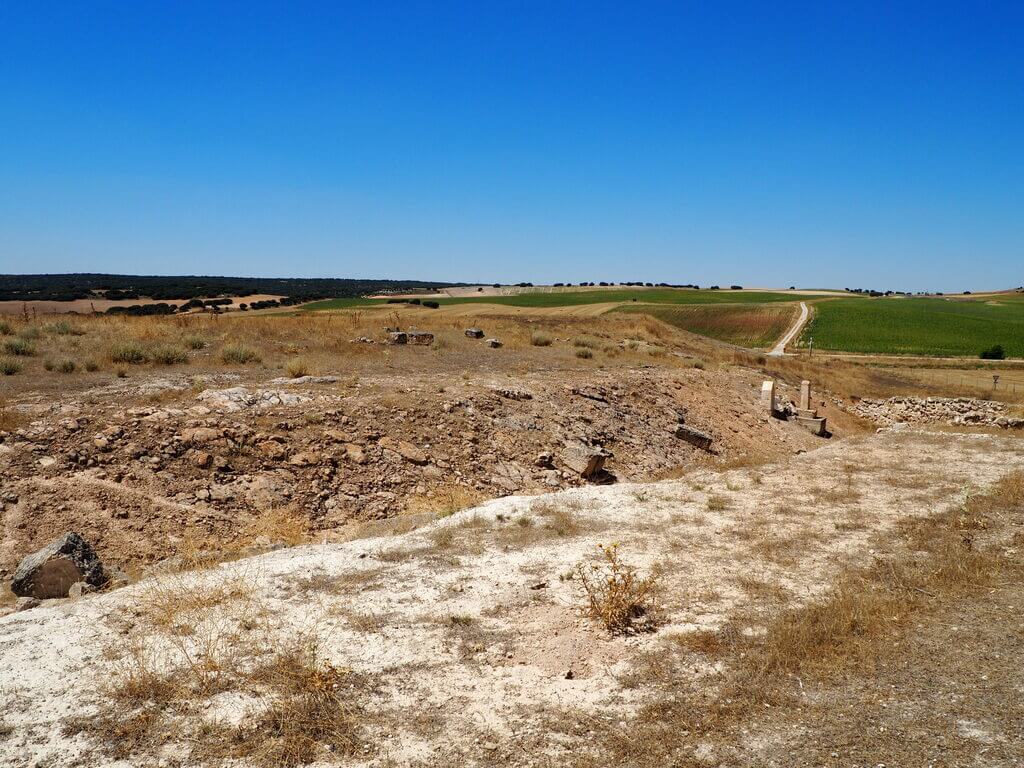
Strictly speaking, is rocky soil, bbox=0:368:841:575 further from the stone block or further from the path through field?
the path through field

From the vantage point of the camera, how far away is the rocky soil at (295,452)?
28.7 feet

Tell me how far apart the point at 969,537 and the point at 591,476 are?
606 centimetres

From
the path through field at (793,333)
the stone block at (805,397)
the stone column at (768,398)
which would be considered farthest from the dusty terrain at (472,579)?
the path through field at (793,333)

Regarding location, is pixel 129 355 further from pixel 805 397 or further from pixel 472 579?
pixel 805 397

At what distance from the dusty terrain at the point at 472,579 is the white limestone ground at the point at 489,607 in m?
0.03

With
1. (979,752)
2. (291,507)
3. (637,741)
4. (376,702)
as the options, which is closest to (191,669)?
(376,702)

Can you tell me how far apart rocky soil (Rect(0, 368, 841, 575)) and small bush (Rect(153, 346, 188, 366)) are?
6.86 ft

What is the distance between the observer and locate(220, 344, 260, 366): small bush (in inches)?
630

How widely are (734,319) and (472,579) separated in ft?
214

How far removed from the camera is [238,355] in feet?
52.7

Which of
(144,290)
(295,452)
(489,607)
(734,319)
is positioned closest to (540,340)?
(295,452)

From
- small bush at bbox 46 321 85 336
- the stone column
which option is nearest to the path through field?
the stone column

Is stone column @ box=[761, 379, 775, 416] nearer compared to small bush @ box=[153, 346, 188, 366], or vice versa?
small bush @ box=[153, 346, 188, 366]

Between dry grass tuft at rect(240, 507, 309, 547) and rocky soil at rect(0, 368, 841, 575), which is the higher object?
rocky soil at rect(0, 368, 841, 575)
